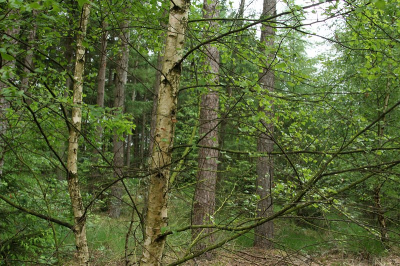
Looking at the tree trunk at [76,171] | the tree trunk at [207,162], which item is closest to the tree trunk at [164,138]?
the tree trunk at [207,162]

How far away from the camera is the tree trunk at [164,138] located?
2.38 meters

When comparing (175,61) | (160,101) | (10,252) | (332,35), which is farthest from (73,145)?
(332,35)

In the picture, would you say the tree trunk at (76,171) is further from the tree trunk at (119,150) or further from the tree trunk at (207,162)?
the tree trunk at (207,162)

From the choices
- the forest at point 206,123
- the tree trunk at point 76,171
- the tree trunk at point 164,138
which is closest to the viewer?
the forest at point 206,123

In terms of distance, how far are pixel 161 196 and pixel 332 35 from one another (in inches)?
82.8

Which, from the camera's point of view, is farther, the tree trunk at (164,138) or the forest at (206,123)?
the tree trunk at (164,138)

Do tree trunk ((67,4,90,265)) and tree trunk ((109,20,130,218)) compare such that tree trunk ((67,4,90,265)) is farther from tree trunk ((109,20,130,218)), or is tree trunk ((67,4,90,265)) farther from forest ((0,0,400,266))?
tree trunk ((109,20,130,218))

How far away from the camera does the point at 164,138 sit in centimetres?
239

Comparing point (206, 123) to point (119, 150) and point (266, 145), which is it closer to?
point (119, 150)

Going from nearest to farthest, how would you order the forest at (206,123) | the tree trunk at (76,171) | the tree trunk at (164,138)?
1. the forest at (206,123)
2. the tree trunk at (164,138)
3. the tree trunk at (76,171)

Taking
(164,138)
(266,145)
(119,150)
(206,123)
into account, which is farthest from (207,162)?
(164,138)

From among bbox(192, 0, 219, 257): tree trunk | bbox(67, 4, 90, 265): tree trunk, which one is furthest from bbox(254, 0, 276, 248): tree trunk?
bbox(67, 4, 90, 265): tree trunk

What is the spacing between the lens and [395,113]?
7.09m

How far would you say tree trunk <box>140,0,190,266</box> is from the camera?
2381 mm
